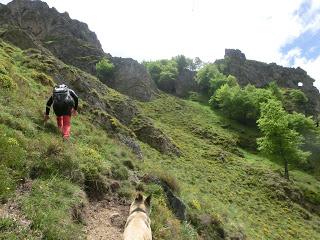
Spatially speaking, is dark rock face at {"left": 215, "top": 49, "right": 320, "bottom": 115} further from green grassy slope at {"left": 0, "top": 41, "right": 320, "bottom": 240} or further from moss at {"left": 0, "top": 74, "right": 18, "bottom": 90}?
moss at {"left": 0, "top": 74, "right": 18, "bottom": 90}

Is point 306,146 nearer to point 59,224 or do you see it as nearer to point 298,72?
point 298,72

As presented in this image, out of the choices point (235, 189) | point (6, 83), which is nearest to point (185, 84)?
point (235, 189)

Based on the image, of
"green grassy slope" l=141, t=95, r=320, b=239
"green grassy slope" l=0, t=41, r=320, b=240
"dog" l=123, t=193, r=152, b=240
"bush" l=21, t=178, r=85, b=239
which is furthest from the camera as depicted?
"green grassy slope" l=141, t=95, r=320, b=239

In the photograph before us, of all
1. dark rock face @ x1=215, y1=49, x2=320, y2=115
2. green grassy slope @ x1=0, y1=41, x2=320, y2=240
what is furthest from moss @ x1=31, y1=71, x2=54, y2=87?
dark rock face @ x1=215, y1=49, x2=320, y2=115

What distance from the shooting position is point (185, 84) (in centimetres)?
10450

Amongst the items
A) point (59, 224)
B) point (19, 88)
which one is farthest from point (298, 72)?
point (59, 224)

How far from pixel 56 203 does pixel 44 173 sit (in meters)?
1.44

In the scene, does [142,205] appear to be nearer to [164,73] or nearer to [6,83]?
[6,83]

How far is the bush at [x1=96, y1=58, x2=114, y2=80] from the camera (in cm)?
7794

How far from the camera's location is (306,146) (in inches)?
2653

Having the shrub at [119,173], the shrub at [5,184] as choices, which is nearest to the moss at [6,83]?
the shrub at [119,173]

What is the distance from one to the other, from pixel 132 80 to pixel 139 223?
70641 millimetres

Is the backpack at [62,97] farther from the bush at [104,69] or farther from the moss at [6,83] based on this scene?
the bush at [104,69]

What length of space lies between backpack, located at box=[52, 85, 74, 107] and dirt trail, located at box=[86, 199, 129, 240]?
4.21 metres
